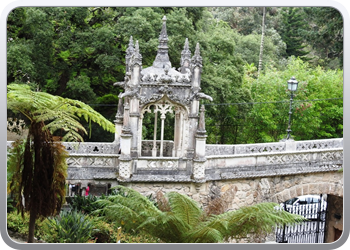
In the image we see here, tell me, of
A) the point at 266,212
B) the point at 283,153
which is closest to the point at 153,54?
the point at 283,153

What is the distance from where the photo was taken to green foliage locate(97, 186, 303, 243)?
37.8 ft

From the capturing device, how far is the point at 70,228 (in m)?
11.4

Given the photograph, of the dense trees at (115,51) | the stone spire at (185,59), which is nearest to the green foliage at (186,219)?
the stone spire at (185,59)

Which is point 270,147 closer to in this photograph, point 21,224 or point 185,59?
point 185,59

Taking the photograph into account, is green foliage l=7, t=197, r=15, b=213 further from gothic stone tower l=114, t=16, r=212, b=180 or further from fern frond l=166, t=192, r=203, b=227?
gothic stone tower l=114, t=16, r=212, b=180

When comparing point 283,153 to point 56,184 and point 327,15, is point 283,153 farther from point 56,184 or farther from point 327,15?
point 56,184

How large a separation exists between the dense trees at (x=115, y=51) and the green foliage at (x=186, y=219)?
717 cm

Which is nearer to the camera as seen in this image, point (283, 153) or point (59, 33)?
point (283, 153)

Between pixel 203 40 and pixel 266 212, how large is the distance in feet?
37.6

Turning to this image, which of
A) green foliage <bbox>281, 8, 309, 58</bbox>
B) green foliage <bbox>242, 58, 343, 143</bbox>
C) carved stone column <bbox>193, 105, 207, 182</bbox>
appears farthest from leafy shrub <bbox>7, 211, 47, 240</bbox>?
green foliage <bbox>281, 8, 309, 58</bbox>

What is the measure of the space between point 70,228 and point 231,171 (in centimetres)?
667

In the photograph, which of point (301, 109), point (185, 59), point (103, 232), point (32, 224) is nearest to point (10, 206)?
point (32, 224)
